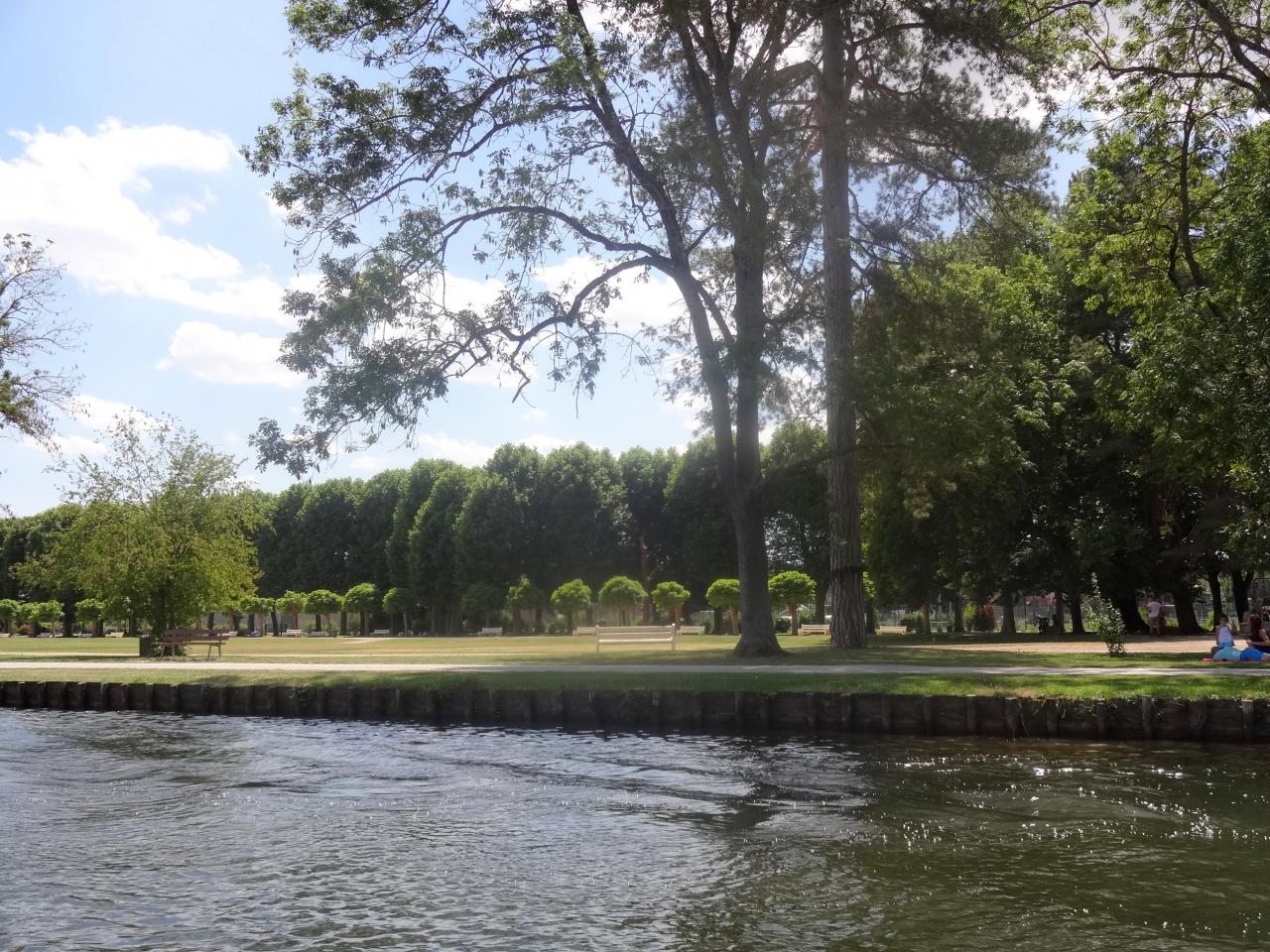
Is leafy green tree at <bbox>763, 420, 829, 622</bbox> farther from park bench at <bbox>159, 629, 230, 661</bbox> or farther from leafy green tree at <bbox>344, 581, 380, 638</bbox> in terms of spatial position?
park bench at <bbox>159, 629, 230, 661</bbox>

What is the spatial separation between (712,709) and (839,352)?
37.8 feet

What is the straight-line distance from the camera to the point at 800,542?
7381 centimetres

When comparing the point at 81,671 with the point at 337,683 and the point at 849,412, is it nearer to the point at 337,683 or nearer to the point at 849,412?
the point at 337,683

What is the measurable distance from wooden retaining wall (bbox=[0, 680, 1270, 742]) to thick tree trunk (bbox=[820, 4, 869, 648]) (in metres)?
10.3

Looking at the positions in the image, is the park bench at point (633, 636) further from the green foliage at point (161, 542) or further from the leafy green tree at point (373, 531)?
the leafy green tree at point (373, 531)

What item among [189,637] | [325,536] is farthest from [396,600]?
[189,637]

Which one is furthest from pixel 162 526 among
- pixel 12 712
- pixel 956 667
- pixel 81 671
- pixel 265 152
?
pixel 956 667

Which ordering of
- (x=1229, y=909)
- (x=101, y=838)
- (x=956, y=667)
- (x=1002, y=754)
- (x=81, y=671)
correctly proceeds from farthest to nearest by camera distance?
1. (x=81, y=671)
2. (x=956, y=667)
3. (x=1002, y=754)
4. (x=101, y=838)
5. (x=1229, y=909)

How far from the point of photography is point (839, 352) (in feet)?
93.0

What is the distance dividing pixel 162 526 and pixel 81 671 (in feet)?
32.4

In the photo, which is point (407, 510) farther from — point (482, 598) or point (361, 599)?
point (482, 598)

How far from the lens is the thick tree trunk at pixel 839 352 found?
28688 millimetres

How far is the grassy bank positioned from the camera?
18781 millimetres

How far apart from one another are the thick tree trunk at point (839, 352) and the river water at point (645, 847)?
39.0ft
